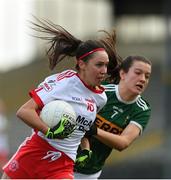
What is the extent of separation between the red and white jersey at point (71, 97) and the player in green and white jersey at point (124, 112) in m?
0.58

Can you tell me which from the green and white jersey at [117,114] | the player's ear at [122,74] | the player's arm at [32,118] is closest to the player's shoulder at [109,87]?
the green and white jersey at [117,114]

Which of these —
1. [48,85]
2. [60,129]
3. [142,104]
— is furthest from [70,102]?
[142,104]

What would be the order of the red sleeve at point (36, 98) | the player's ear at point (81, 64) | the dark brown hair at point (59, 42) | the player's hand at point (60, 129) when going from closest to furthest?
the player's hand at point (60, 129) → the red sleeve at point (36, 98) → the player's ear at point (81, 64) → the dark brown hair at point (59, 42)

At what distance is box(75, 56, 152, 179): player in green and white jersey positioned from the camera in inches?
334

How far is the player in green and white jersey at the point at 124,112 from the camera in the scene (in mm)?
8477

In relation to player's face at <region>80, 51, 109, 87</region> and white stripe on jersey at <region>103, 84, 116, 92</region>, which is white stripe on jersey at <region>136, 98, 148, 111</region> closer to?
white stripe on jersey at <region>103, 84, 116, 92</region>

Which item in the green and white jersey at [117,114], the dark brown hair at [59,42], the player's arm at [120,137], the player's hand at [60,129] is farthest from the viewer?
the green and white jersey at [117,114]

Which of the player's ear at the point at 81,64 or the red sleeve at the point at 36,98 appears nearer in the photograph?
the red sleeve at the point at 36,98

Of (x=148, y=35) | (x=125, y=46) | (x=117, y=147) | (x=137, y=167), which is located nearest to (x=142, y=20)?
(x=148, y=35)

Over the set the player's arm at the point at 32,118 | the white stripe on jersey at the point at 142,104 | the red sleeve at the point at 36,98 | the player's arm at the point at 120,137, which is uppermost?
the red sleeve at the point at 36,98

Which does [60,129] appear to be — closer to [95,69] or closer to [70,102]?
[70,102]

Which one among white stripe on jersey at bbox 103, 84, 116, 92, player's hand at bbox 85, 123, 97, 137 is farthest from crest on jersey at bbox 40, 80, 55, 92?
white stripe on jersey at bbox 103, 84, 116, 92

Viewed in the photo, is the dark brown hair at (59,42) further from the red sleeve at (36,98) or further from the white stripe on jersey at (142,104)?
the white stripe on jersey at (142,104)

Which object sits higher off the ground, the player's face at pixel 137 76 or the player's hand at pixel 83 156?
the player's face at pixel 137 76
